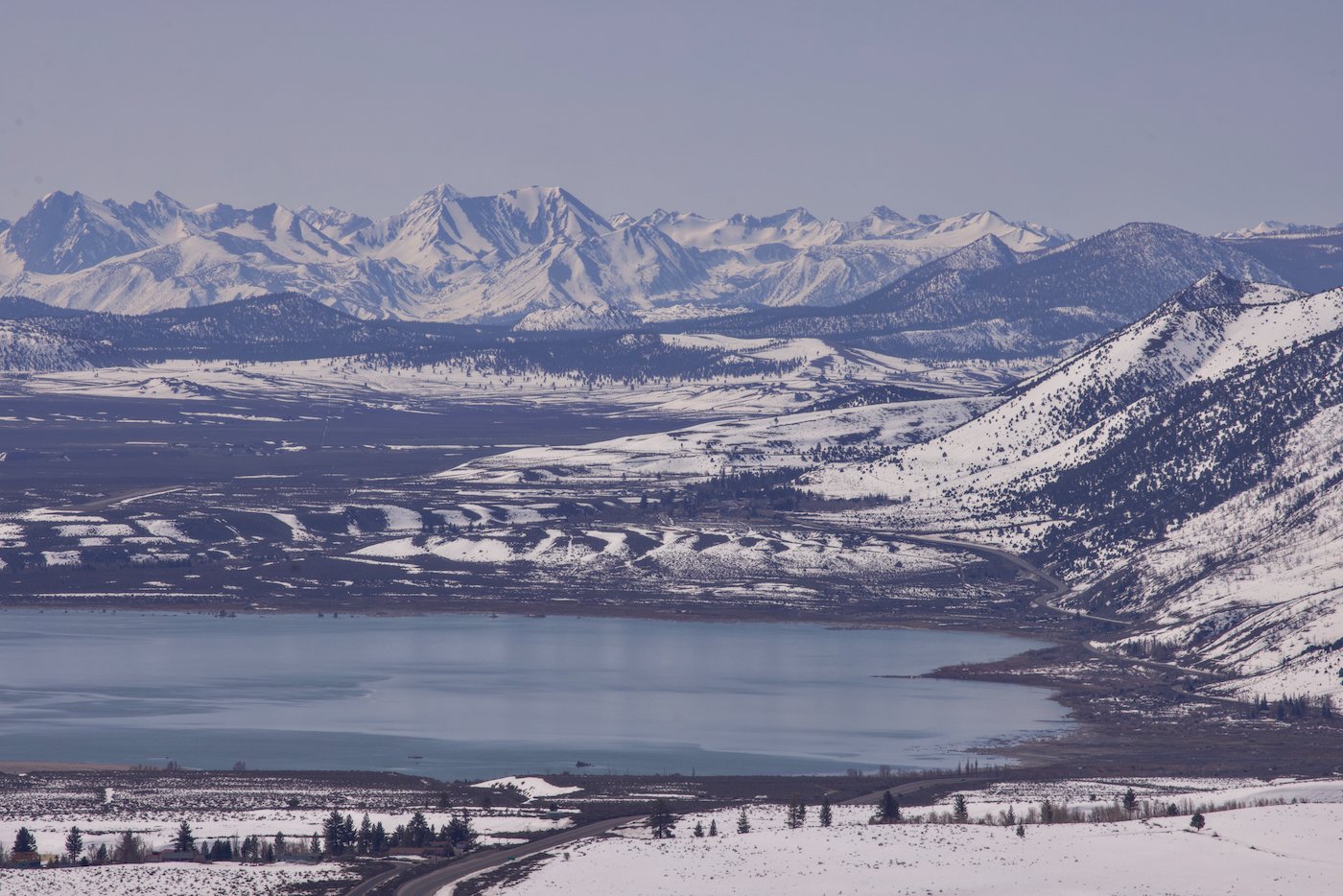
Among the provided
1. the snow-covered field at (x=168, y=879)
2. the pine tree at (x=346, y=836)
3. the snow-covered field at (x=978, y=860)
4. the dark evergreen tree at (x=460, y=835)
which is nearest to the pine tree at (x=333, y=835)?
the pine tree at (x=346, y=836)

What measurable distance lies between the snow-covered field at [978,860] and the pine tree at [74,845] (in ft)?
57.9

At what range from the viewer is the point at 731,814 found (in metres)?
105

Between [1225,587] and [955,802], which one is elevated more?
[1225,587]

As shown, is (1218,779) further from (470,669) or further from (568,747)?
(470,669)

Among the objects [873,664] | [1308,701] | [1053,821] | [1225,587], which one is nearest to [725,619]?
[873,664]

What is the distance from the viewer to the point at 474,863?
92625 millimetres

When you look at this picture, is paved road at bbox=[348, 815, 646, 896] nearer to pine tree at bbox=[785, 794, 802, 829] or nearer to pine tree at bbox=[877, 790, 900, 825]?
pine tree at bbox=[785, 794, 802, 829]

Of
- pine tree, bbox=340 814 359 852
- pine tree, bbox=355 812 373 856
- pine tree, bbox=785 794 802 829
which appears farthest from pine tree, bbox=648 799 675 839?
pine tree, bbox=340 814 359 852

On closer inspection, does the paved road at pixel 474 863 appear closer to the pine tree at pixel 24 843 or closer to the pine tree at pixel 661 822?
the pine tree at pixel 661 822

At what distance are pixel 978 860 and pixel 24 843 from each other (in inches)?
1630

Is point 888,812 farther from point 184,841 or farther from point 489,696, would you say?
point 489,696

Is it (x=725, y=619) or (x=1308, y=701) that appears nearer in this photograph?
(x=1308, y=701)

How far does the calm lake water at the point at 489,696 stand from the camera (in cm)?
12662

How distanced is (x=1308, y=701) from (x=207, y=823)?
3196 inches
